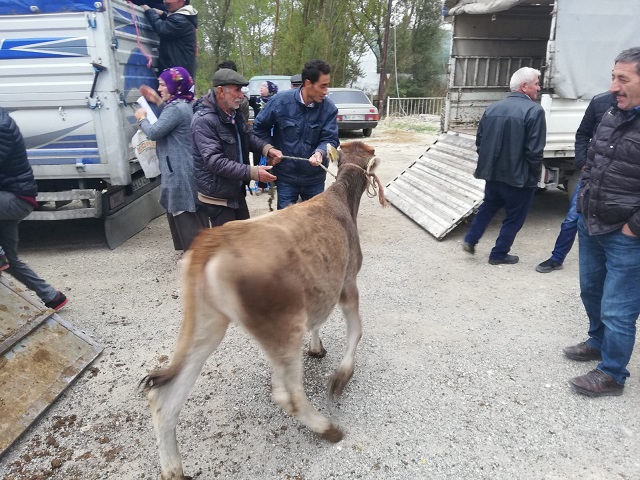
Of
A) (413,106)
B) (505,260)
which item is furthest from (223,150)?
(413,106)

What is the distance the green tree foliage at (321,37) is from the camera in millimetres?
27531

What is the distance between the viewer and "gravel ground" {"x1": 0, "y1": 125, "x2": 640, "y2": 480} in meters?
2.58

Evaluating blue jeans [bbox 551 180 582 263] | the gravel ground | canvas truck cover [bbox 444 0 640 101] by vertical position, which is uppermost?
canvas truck cover [bbox 444 0 640 101]

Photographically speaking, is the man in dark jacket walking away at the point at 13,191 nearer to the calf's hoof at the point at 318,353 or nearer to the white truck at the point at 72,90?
the white truck at the point at 72,90

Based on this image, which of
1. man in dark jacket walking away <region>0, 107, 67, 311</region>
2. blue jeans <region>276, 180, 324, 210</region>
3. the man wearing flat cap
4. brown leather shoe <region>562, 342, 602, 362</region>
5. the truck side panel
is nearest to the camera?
brown leather shoe <region>562, 342, 602, 362</region>

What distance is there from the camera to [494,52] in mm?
8969

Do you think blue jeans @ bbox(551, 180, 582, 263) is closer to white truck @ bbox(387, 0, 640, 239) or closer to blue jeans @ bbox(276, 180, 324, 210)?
white truck @ bbox(387, 0, 640, 239)

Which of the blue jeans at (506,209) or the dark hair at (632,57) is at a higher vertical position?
the dark hair at (632,57)

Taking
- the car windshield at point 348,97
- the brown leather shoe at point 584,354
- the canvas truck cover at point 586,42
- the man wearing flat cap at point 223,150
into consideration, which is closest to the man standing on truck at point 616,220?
the brown leather shoe at point 584,354

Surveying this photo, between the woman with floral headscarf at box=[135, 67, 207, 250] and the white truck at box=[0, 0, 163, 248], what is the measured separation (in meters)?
0.94

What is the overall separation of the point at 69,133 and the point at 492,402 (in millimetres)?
5405

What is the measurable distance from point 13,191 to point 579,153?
5.54m

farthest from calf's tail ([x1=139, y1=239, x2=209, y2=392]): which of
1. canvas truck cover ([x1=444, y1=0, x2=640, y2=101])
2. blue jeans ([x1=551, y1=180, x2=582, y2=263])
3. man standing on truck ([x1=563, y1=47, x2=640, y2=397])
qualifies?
canvas truck cover ([x1=444, y1=0, x2=640, y2=101])

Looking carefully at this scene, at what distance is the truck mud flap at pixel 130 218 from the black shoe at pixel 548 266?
5.45 m
